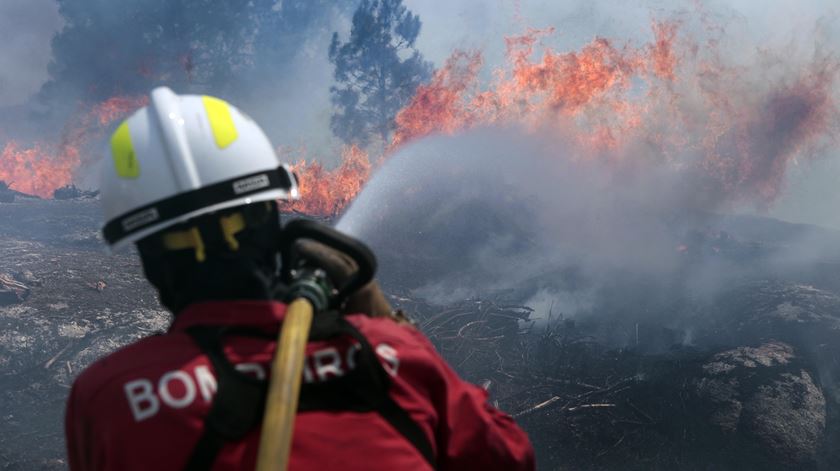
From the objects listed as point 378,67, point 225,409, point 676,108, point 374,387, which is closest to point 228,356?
point 225,409

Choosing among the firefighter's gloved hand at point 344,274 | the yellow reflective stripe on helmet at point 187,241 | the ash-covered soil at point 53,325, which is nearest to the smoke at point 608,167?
the ash-covered soil at point 53,325

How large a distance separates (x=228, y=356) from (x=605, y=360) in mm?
8826

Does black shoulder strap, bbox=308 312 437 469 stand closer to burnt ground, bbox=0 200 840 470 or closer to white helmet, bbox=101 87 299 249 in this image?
white helmet, bbox=101 87 299 249

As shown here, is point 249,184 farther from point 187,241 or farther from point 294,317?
point 294,317

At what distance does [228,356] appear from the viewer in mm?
1525

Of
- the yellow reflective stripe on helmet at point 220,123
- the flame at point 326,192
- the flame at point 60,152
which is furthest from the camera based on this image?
the flame at point 60,152

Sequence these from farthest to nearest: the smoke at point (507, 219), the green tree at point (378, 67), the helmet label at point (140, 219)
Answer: the green tree at point (378, 67), the smoke at point (507, 219), the helmet label at point (140, 219)

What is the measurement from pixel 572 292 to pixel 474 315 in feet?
10.7

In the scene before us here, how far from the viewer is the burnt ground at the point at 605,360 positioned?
753 cm

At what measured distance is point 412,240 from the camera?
1753 centimetres

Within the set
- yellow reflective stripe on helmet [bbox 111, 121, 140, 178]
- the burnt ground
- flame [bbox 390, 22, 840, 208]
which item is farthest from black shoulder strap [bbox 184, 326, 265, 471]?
flame [bbox 390, 22, 840, 208]

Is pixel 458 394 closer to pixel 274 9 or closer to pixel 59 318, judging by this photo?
pixel 59 318

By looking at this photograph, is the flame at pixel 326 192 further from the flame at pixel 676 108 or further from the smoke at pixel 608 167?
the flame at pixel 676 108

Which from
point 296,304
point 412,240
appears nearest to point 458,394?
point 296,304
